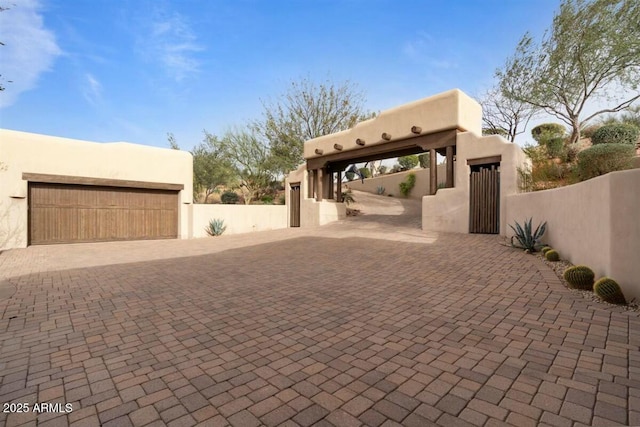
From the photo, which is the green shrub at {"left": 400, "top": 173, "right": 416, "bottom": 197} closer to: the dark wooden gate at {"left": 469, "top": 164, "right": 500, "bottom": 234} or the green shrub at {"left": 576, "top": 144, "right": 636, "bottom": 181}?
the dark wooden gate at {"left": 469, "top": 164, "right": 500, "bottom": 234}

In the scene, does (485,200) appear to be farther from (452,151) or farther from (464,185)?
(452,151)

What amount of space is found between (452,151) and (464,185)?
1522mm

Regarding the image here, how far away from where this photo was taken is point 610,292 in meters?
4.15

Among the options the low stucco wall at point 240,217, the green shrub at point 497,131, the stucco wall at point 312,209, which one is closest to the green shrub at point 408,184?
the green shrub at point 497,131

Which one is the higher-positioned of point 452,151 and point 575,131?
point 575,131

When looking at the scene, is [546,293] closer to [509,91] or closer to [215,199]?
[509,91]

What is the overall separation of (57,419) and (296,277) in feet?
14.0

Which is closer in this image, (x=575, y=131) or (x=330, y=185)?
(x=575, y=131)

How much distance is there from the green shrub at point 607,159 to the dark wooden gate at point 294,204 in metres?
14.1

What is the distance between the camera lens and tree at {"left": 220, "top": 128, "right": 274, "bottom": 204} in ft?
78.9

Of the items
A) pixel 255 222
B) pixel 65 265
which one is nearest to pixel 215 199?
pixel 255 222

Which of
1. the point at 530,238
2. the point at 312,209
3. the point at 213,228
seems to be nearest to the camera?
the point at 530,238

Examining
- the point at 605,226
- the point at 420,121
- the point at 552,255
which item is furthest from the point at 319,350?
the point at 420,121

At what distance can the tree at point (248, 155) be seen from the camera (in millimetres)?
24062
